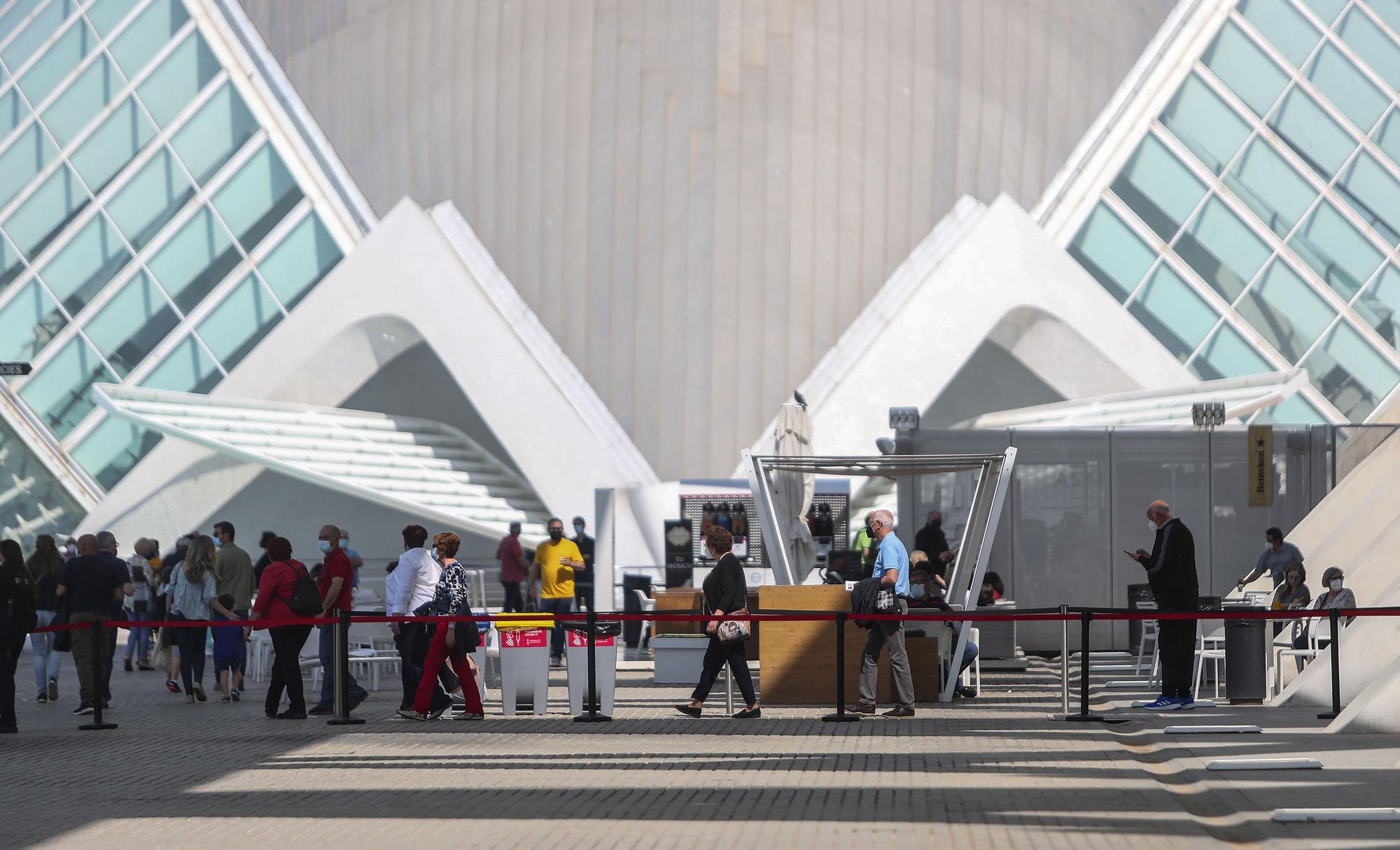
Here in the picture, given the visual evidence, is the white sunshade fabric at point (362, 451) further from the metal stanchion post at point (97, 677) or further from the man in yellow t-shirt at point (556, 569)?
the metal stanchion post at point (97, 677)

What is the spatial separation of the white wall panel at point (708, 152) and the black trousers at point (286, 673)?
14.2 meters

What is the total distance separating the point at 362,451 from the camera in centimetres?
2677

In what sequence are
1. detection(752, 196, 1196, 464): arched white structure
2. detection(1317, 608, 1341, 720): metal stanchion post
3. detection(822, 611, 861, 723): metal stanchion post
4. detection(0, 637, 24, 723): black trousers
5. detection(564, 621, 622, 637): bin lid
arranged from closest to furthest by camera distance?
detection(1317, 608, 1341, 720): metal stanchion post → detection(822, 611, 861, 723): metal stanchion post → detection(0, 637, 24, 723): black trousers → detection(564, 621, 622, 637): bin lid → detection(752, 196, 1196, 464): arched white structure

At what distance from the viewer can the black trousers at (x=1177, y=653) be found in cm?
1213

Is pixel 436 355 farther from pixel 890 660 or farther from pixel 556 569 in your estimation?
pixel 890 660

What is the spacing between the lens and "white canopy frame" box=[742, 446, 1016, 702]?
1322 cm

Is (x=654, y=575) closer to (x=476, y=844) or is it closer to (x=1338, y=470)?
(x=1338, y=470)

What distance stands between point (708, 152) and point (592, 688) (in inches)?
625

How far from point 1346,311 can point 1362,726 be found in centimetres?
2064

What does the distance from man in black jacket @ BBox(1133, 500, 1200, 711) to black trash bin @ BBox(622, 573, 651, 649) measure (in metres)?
8.02

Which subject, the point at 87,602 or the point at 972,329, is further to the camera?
the point at 972,329

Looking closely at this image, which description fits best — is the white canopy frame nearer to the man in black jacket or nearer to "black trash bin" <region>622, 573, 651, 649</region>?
the man in black jacket

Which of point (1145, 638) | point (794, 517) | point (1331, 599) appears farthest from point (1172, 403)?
point (1331, 599)

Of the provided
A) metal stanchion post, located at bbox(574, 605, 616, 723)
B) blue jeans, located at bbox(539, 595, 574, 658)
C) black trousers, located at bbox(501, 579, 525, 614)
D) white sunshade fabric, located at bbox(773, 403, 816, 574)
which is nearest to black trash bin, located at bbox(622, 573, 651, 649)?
black trousers, located at bbox(501, 579, 525, 614)
